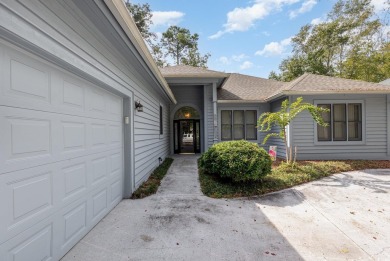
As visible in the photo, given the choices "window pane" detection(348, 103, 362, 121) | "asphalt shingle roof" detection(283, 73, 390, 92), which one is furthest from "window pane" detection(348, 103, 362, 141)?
"asphalt shingle roof" detection(283, 73, 390, 92)

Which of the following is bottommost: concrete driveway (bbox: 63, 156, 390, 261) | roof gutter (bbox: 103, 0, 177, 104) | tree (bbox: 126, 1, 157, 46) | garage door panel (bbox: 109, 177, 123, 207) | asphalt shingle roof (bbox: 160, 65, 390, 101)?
concrete driveway (bbox: 63, 156, 390, 261)

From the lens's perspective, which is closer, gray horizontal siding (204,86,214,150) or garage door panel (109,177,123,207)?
garage door panel (109,177,123,207)

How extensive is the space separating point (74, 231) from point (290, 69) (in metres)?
25.8

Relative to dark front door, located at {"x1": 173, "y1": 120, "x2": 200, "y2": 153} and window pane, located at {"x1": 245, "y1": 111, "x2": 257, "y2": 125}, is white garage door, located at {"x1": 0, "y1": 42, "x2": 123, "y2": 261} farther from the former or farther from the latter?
dark front door, located at {"x1": 173, "y1": 120, "x2": 200, "y2": 153}

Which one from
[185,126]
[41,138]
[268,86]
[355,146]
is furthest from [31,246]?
[268,86]

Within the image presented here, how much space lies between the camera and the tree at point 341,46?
20.2m

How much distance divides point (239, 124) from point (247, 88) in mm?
2563

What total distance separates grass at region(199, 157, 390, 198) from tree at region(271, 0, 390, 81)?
17294 millimetres

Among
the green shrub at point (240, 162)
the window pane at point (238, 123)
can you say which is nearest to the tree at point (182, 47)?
the window pane at point (238, 123)

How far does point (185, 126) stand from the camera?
13719 mm

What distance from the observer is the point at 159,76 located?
628cm

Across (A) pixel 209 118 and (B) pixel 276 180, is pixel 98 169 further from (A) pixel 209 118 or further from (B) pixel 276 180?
(A) pixel 209 118

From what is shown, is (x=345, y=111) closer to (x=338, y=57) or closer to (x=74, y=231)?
(x=74, y=231)

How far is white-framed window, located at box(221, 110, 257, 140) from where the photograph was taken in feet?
38.0
